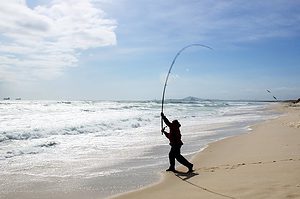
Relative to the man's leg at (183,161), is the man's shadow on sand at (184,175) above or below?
below

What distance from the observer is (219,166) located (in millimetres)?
8984

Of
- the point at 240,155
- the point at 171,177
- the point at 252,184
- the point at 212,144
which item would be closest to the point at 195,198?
the point at 252,184

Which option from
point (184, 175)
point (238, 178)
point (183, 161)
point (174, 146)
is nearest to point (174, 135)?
point (174, 146)

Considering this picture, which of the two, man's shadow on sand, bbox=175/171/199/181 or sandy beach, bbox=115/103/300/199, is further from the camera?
man's shadow on sand, bbox=175/171/199/181

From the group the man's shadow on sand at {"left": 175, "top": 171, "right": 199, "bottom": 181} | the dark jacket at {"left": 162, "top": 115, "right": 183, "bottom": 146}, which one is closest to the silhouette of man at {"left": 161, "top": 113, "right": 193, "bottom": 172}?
the dark jacket at {"left": 162, "top": 115, "right": 183, "bottom": 146}

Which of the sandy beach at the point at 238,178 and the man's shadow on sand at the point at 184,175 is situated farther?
the man's shadow on sand at the point at 184,175

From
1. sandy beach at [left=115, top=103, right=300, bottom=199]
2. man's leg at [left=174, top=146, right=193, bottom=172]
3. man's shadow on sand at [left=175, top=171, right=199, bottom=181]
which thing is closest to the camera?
sandy beach at [left=115, top=103, right=300, bottom=199]

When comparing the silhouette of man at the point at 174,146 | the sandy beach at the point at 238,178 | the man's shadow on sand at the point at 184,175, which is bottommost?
the man's shadow on sand at the point at 184,175

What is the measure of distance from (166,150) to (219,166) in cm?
354

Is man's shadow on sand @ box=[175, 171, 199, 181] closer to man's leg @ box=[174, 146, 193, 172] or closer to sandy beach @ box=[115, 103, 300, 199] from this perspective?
sandy beach @ box=[115, 103, 300, 199]

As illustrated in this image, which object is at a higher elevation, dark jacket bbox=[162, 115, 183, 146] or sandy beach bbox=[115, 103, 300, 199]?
dark jacket bbox=[162, 115, 183, 146]

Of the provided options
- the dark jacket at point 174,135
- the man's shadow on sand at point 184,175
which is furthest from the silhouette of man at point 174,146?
the man's shadow on sand at point 184,175

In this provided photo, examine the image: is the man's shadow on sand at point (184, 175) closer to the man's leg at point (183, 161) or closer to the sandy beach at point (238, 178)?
the sandy beach at point (238, 178)

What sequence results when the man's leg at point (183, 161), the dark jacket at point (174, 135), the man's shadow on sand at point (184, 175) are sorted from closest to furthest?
the man's shadow on sand at point (184, 175), the man's leg at point (183, 161), the dark jacket at point (174, 135)
